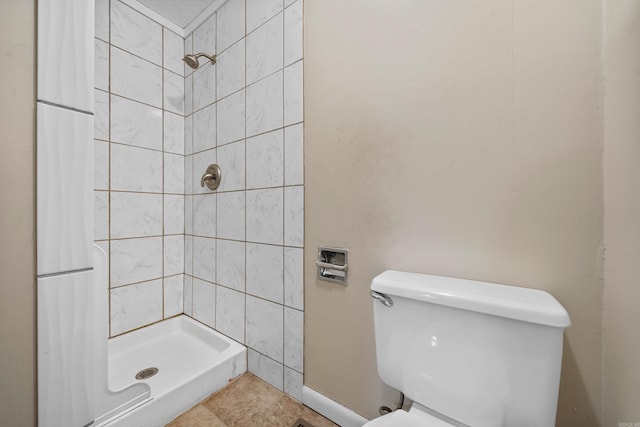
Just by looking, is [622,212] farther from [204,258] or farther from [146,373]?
[146,373]

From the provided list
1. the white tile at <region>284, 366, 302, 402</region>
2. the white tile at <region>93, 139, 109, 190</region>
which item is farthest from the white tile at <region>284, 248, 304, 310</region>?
the white tile at <region>93, 139, 109, 190</region>

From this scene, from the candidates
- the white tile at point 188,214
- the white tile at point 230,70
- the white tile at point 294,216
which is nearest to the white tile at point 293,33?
the white tile at point 230,70

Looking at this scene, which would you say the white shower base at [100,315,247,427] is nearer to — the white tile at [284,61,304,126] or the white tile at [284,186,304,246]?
the white tile at [284,186,304,246]

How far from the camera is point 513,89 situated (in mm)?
641

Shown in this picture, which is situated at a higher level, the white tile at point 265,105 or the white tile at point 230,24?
the white tile at point 230,24

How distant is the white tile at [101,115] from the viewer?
4.02 feet

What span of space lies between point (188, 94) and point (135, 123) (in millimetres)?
354

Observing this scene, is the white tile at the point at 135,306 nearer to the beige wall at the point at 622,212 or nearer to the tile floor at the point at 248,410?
the tile floor at the point at 248,410

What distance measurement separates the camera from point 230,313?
4.27ft

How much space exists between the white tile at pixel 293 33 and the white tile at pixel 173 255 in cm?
118

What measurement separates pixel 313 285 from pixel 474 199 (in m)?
0.63

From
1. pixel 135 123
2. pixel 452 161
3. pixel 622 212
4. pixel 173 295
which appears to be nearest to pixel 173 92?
pixel 135 123

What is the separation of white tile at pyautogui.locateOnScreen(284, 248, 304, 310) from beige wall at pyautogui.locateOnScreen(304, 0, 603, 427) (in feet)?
0.12

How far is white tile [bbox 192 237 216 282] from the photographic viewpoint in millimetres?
1396
